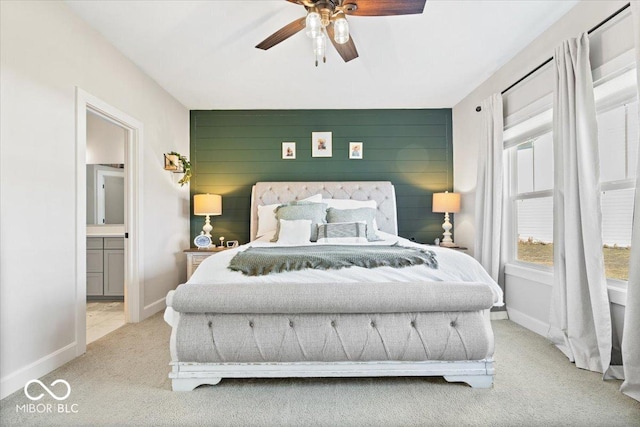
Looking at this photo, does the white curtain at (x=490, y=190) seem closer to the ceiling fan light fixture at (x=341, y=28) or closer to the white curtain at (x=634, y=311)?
the white curtain at (x=634, y=311)

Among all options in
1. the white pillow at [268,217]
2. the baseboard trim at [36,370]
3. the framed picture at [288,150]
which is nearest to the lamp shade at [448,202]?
the white pillow at [268,217]

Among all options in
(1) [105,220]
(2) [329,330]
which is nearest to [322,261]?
(2) [329,330]

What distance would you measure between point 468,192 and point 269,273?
10.3ft

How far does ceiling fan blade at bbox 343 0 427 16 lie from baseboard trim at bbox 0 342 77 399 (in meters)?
2.95

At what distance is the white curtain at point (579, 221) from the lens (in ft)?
7.36

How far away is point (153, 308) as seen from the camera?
12.1ft

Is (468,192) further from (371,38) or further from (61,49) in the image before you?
(61,49)

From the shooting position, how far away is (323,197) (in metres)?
4.45

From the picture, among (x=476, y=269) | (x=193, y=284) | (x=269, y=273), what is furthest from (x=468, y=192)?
(x=193, y=284)

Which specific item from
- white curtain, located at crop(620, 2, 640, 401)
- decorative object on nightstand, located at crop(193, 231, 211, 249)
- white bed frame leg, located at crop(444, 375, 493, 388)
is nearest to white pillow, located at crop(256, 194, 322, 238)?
decorative object on nightstand, located at crop(193, 231, 211, 249)

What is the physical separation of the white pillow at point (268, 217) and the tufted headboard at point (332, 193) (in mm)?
212

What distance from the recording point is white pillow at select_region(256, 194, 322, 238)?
161 inches

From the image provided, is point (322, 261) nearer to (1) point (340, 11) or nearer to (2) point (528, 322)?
(1) point (340, 11)

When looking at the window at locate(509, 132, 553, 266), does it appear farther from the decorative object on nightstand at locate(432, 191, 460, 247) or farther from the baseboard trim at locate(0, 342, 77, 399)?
the baseboard trim at locate(0, 342, 77, 399)
